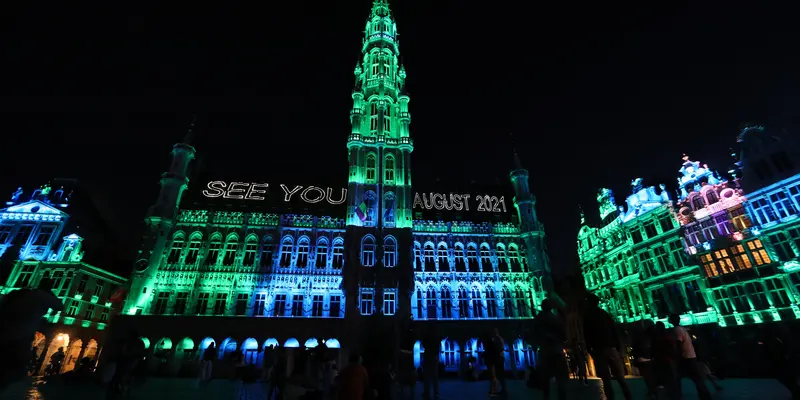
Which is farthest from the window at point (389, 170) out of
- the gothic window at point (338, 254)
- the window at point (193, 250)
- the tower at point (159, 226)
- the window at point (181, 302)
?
the window at point (181, 302)

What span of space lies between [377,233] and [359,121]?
587 inches

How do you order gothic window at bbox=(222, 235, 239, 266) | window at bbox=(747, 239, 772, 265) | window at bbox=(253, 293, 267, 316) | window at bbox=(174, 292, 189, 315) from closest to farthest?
window at bbox=(747, 239, 772, 265), window at bbox=(174, 292, 189, 315), window at bbox=(253, 293, 267, 316), gothic window at bbox=(222, 235, 239, 266)

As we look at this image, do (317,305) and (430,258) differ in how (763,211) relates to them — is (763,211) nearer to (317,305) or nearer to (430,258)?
(430,258)

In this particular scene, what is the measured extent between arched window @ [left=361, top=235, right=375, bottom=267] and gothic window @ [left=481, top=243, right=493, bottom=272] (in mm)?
11846

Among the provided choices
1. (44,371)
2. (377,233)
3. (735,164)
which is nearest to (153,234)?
(44,371)

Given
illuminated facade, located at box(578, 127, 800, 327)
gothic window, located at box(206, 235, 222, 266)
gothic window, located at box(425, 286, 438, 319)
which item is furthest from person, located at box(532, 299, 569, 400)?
gothic window, located at box(206, 235, 222, 266)

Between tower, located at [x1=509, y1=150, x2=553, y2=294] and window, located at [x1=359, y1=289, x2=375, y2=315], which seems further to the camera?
tower, located at [x1=509, y1=150, x2=553, y2=294]

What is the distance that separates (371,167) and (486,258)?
1623 cm

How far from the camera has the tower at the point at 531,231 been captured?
35.4 metres

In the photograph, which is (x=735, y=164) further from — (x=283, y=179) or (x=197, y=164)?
(x=197, y=164)

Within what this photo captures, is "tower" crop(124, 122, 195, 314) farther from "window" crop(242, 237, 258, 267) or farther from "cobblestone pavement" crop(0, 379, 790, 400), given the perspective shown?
"cobblestone pavement" crop(0, 379, 790, 400)

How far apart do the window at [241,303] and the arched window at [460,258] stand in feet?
67.7

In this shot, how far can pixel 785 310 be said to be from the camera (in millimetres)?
25922

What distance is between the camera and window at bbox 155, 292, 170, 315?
2991 cm
